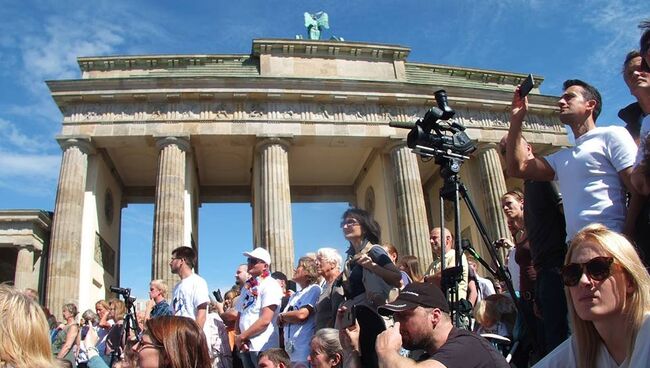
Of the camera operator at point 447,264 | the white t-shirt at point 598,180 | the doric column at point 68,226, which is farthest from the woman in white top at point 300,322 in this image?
the doric column at point 68,226

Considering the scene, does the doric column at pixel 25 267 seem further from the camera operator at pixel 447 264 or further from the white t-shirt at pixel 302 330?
the camera operator at pixel 447 264

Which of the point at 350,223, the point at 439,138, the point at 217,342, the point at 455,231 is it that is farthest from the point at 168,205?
the point at 455,231

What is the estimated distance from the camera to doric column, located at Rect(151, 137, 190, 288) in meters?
19.0

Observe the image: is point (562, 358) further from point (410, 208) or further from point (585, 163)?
point (410, 208)

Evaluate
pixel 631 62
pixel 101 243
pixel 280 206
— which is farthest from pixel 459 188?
pixel 101 243

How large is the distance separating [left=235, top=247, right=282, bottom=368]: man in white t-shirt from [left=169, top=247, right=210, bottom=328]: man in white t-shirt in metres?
0.46

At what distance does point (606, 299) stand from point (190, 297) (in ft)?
17.3

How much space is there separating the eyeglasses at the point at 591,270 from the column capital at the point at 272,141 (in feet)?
64.9

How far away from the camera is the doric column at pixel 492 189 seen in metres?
21.8

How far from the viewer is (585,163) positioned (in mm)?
3639

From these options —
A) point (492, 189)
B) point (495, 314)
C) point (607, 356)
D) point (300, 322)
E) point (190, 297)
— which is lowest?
point (607, 356)

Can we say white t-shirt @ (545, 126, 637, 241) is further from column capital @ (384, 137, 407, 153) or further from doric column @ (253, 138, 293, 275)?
column capital @ (384, 137, 407, 153)

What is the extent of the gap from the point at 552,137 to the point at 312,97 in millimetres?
11856

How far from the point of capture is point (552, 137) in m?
24.8
